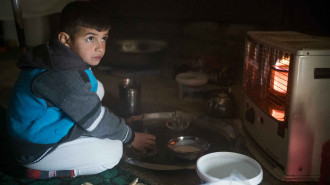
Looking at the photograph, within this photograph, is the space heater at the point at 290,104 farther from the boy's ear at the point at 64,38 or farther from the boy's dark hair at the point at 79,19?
the boy's ear at the point at 64,38

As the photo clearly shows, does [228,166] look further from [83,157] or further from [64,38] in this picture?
[64,38]

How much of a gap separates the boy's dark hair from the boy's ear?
17 millimetres

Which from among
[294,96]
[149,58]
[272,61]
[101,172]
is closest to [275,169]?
[294,96]

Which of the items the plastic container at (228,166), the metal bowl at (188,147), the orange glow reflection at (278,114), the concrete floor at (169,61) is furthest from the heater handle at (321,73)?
the concrete floor at (169,61)

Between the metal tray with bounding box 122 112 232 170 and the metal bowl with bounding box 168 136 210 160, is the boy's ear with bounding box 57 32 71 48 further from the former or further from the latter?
the metal bowl with bounding box 168 136 210 160

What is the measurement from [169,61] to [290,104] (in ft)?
9.32

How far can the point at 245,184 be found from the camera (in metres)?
1.12

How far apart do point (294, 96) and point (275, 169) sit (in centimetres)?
43

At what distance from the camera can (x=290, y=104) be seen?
1.36 metres

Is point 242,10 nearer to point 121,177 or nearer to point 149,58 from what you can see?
point 149,58

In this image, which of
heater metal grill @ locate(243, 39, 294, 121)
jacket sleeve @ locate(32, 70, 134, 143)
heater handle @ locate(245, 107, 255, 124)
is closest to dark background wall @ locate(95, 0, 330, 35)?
heater metal grill @ locate(243, 39, 294, 121)

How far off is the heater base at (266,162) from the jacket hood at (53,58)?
1.06 meters

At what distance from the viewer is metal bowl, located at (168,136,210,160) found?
1599mm

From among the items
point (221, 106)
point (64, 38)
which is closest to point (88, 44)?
point (64, 38)
